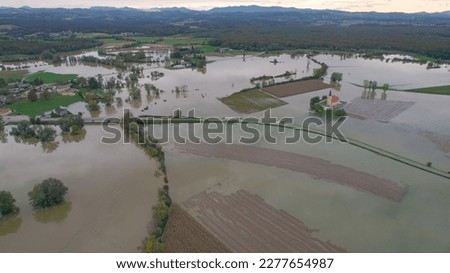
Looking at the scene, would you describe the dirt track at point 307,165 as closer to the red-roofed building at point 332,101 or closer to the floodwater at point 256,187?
the floodwater at point 256,187

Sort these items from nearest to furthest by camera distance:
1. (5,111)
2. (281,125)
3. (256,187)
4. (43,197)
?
(43,197)
(256,187)
(281,125)
(5,111)

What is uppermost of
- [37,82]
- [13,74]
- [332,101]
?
[13,74]

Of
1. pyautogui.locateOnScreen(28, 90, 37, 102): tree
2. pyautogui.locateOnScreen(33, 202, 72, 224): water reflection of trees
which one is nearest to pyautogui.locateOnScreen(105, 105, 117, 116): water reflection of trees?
pyautogui.locateOnScreen(28, 90, 37, 102): tree

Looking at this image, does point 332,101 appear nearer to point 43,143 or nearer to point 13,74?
point 43,143

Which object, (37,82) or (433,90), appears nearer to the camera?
(433,90)

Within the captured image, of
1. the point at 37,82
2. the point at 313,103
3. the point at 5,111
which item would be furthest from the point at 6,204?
the point at 37,82

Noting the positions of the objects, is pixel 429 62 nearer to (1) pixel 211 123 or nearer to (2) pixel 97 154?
(1) pixel 211 123
